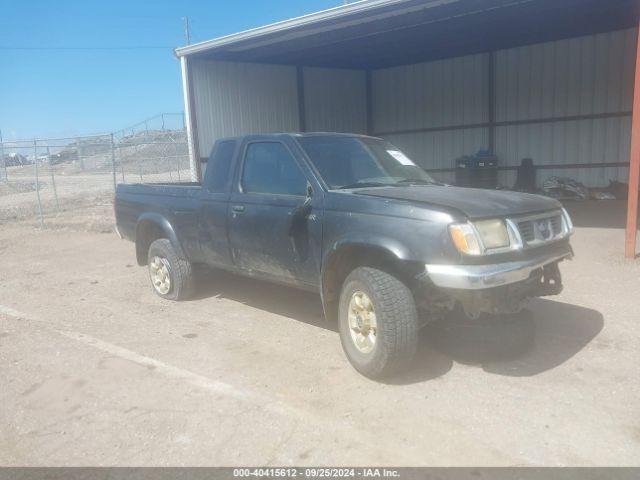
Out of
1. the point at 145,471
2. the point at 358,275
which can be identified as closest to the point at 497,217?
the point at 358,275

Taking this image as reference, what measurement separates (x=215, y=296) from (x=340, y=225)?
10.0 feet

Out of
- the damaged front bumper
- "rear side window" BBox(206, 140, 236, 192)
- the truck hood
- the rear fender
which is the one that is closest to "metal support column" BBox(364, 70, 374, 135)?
the rear fender

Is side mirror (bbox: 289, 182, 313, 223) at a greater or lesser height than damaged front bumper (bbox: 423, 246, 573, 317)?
greater

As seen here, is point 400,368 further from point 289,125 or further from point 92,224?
point 289,125

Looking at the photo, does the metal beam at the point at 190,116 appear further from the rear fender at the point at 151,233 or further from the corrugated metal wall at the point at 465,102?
the rear fender at the point at 151,233

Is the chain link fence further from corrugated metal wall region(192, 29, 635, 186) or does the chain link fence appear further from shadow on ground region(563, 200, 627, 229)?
shadow on ground region(563, 200, 627, 229)

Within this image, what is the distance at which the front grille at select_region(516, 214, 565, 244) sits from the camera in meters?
4.13

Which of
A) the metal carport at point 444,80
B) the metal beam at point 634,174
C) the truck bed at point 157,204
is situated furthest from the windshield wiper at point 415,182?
the metal carport at point 444,80

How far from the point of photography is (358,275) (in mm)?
4297

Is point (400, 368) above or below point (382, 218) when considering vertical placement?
below

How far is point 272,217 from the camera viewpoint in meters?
5.05

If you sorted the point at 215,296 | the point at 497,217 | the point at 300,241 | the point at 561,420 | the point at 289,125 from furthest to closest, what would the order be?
1. the point at 289,125
2. the point at 215,296
3. the point at 300,241
4. the point at 497,217
5. the point at 561,420

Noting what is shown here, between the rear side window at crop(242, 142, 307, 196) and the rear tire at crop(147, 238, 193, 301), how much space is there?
1539mm

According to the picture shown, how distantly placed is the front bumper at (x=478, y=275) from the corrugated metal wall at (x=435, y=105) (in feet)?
49.6
